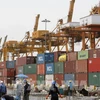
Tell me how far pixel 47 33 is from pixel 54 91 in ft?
173

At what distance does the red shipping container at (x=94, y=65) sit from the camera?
43.1 metres

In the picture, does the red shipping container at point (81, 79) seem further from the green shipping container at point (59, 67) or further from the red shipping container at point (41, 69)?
the red shipping container at point (41, 69)

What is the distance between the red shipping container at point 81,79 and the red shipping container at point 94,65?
1.24 metres

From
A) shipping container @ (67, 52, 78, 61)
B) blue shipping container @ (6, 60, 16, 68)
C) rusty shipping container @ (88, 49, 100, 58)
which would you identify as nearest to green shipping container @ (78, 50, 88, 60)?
rusty shipping container @ (88, 49, 100, 58)

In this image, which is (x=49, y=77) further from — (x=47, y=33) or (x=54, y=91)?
(x=54, y=91)

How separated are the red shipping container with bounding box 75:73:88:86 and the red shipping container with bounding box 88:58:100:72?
48.7 inches

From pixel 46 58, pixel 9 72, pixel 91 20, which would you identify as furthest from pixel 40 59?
pixel 9 72

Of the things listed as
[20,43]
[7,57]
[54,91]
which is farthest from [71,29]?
[54,91]

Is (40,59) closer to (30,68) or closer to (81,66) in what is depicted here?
(30,68)

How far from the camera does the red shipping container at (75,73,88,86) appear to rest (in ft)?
147

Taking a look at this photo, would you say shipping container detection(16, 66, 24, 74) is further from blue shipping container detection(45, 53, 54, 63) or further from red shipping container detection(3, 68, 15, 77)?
blue shipping container detection(45, 53, 54, 63)

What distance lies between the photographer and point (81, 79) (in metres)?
46.5

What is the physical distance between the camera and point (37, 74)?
205ft

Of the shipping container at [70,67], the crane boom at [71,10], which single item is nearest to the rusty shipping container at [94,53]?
the shipping container at [70,67]
